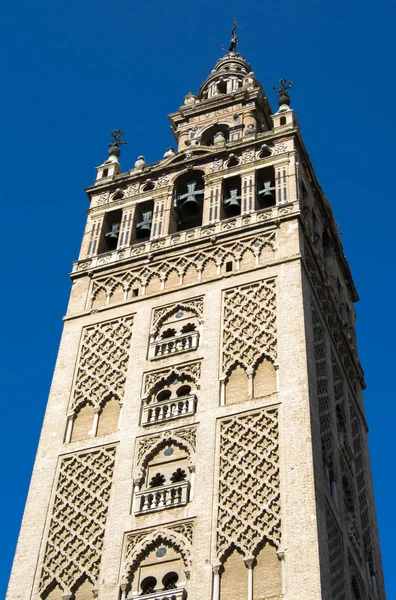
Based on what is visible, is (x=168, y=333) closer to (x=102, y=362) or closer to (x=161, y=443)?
(x=102, y=362)

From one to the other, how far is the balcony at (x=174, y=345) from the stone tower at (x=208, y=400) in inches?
1.7

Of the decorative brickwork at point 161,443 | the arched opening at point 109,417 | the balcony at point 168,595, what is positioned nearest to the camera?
the balcony at point 168,595

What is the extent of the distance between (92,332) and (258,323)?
388 centimetres

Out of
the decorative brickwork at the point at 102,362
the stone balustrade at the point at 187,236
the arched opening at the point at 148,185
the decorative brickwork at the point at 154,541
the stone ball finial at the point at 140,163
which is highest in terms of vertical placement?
the stone ball finial at the point at 140,163

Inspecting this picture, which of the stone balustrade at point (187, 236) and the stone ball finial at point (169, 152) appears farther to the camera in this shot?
the stone ball finial at point (169, 152)

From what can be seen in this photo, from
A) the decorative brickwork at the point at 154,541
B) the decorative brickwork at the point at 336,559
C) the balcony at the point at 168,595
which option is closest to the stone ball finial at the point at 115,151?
the decorative brickwork at the point at 154,541

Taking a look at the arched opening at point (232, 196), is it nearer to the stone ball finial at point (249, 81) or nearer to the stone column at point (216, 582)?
the stone ball finial at point (249, 81)

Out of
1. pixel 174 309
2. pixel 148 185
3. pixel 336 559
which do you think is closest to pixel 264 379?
pixel 174 309

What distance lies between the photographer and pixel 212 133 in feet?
104

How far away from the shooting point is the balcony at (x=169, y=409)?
851 inches

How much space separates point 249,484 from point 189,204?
10053mm

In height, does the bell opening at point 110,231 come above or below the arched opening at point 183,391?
above

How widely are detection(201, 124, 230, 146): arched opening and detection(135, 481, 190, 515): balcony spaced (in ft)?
43.6

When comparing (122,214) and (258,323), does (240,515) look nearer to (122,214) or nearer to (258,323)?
(258,323)
